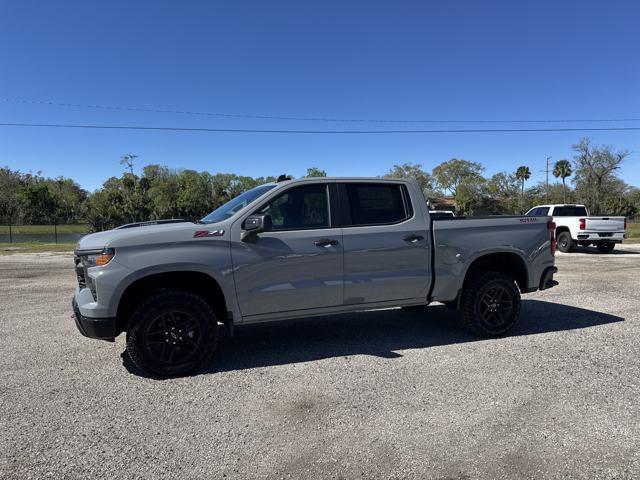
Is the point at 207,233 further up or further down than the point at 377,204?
further down

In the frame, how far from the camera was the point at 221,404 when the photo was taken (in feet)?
12.0

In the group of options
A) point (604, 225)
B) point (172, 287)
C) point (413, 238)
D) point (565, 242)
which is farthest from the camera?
point (565, 242)

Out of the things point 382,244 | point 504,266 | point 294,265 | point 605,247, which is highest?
point 382,244

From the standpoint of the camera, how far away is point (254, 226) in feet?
13.9

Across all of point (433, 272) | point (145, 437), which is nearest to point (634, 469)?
point (433, 272)

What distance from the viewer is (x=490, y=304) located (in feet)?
17.9

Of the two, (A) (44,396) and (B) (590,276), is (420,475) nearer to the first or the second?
(A) (44,396)

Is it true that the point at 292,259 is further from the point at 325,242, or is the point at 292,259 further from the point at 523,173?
the point at 523,173

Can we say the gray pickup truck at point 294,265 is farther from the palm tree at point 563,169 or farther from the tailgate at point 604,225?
the palm tree at point 563,169

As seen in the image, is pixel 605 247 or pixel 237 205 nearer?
pixel 237 205

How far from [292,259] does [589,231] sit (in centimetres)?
1577

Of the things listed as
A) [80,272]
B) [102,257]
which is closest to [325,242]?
[102,257]

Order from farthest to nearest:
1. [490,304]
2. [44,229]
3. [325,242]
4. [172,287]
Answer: [44,229] < [490,304] < [325,242] < [172,287]

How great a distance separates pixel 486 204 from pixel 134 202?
195 ft
